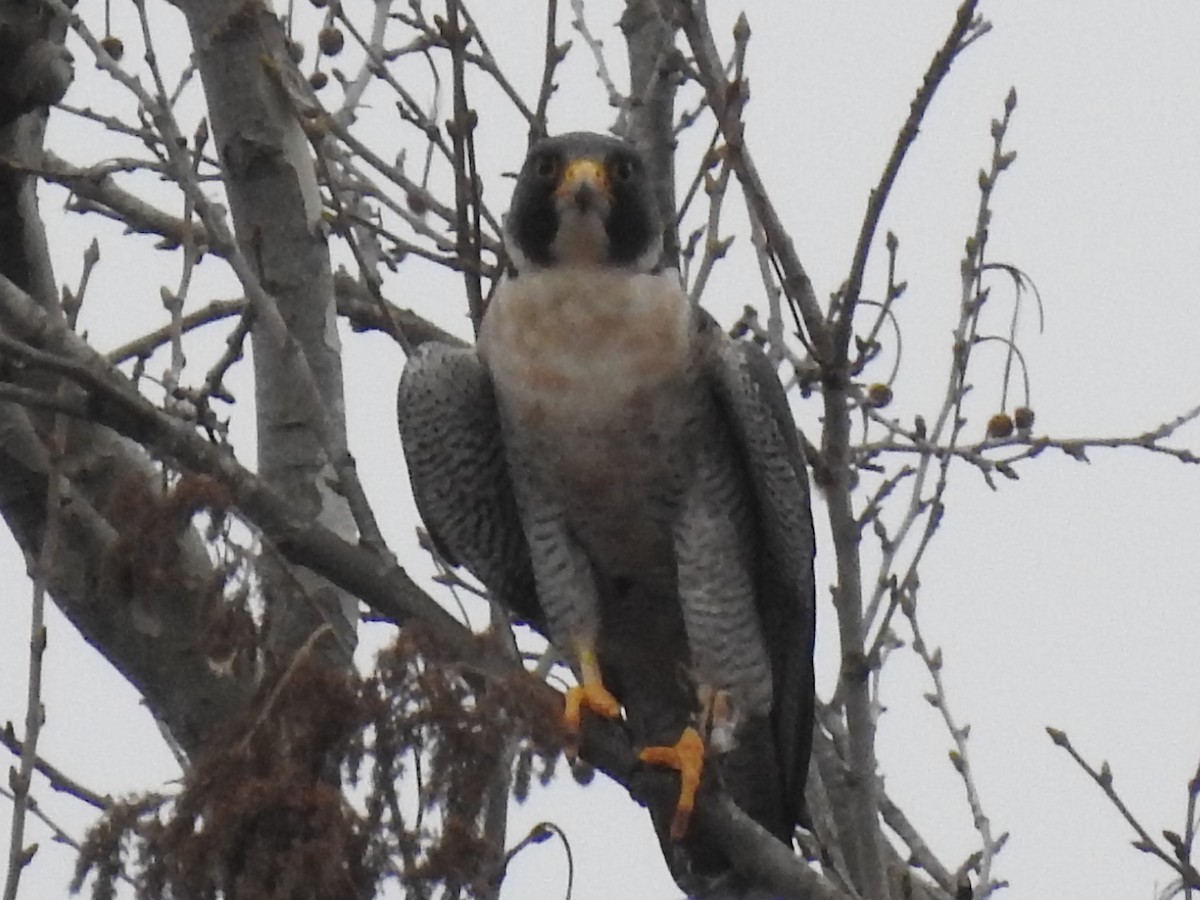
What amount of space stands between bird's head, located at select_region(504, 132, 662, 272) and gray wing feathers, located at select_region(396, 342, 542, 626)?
0.31 metres

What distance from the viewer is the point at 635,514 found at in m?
4.45

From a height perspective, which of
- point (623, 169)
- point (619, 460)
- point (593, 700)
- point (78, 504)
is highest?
point (623, 169)

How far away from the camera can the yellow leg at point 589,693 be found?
396cm

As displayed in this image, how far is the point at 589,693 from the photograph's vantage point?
418 cm

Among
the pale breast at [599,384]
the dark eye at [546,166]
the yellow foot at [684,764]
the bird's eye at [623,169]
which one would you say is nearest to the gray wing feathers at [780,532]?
the pale breast at [599,384]

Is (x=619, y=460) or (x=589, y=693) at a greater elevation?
(x=619, y=460)

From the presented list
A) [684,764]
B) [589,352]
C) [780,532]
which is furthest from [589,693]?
[589,352]

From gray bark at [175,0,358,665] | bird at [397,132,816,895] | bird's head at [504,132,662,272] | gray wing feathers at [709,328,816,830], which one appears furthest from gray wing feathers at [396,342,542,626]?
gray wing feathers at [709,328,816,830]

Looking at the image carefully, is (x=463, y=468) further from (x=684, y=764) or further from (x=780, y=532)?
(x=684, y=764)

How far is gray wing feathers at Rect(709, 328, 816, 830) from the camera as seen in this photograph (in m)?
4.32

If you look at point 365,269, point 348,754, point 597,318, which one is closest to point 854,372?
point 597,318

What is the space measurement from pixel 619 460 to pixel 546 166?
0.71 metres

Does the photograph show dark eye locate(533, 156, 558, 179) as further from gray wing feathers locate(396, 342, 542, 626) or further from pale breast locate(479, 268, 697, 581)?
gray wing feathers locate(396, 342, 542, 626)

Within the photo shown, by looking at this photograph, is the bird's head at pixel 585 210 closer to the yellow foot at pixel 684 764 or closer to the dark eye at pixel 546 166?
→ the dark eye at pixel 546 166
